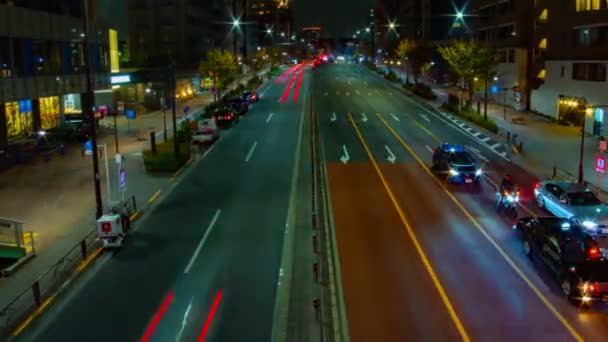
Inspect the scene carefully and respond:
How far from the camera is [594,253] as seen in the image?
1783 centimetres

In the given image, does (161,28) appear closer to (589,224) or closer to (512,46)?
(512,46)

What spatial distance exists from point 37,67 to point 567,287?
37647 mm

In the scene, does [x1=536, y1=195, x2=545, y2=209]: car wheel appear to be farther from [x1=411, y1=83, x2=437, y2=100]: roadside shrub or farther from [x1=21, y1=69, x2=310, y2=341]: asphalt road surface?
[x1=411, y1=83, x2=437, y2=100]: roadside shrub

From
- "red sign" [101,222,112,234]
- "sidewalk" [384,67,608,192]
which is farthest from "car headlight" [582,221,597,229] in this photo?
"red sign" [101,222,112,234]

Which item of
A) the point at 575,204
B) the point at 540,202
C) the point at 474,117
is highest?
the point at 474,117

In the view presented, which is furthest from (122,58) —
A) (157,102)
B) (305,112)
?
(305,112)

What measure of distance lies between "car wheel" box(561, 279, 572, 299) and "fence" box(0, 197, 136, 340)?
14326mm

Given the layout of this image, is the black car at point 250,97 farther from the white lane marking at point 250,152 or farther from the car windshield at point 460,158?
the car windshield at point 460,158

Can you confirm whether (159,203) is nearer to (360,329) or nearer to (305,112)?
(360,329)

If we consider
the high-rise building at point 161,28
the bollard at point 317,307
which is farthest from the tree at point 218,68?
the bollard at point 317,307

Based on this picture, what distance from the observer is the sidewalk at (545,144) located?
34594mm

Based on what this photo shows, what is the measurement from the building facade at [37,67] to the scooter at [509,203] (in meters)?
28.3

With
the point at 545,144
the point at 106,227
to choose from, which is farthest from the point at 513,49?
the point at 106,227

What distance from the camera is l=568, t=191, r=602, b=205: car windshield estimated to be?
80.0 feet
